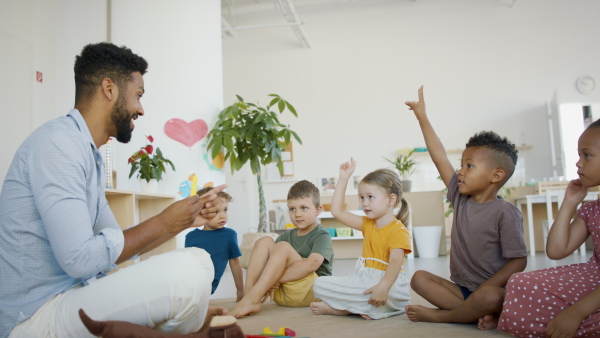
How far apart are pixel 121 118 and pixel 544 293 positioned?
1.34 m

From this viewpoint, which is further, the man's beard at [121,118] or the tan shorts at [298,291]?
the tan shorts at [298,291]

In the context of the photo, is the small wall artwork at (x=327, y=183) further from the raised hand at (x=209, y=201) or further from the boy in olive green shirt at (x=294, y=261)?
the raised hand at (x=209, y=201)

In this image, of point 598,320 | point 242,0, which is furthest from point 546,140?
point 598,320

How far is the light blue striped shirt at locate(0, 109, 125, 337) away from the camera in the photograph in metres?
1.18

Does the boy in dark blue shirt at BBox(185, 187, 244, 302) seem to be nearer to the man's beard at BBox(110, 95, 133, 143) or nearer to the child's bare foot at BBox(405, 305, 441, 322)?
the child's bare foot at BBox(405, 305, 441, 322)

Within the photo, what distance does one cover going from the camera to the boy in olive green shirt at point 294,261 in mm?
2449

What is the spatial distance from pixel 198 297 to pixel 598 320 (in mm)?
1138

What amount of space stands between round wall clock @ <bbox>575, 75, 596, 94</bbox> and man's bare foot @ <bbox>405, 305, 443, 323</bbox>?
6421 millimetres

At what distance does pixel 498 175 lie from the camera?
2.06 metres

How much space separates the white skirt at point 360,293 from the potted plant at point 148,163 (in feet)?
6.97

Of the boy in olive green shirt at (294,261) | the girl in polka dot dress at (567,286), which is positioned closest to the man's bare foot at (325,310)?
the boy in olive green shirt at (294,261)

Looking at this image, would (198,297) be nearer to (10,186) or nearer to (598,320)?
(10,186)

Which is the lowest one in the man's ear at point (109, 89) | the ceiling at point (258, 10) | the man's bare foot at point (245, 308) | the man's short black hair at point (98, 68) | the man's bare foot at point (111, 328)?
the man's bare foot at point (245, 308)

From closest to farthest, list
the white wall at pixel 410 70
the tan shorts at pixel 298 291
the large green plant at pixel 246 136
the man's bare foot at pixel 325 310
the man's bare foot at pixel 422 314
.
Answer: the man's bare foot at pixel 422 314 → the man's bare foot at pixel 325 310 → the tan shorts at pixel 298 291 → the large green plant at pixel 246 136 → the white wall at pixel 410 70
